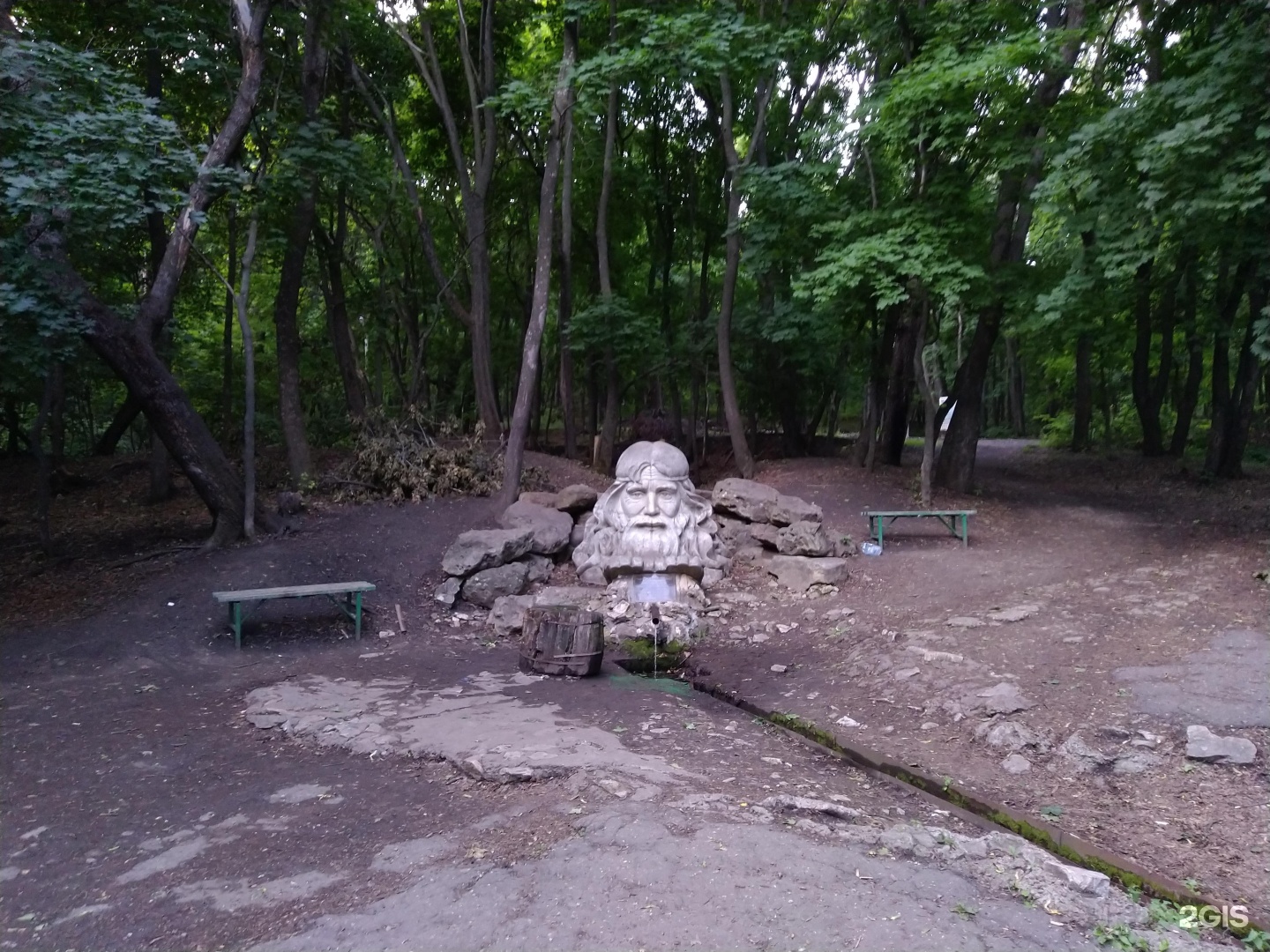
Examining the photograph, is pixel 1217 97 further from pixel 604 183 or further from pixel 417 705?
pixel 604 183

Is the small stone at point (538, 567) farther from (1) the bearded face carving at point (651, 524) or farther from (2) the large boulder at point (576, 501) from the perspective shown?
(2) the large boulder at point (576, 501)

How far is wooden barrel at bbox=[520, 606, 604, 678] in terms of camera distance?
24.8 feet

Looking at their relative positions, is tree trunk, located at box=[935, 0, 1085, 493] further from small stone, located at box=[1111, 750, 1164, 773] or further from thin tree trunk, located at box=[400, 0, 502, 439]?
small stone, located at box=[1111, 750, 1164, 773]

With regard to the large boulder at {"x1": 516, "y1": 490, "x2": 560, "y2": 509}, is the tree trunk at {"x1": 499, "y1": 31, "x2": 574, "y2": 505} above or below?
above

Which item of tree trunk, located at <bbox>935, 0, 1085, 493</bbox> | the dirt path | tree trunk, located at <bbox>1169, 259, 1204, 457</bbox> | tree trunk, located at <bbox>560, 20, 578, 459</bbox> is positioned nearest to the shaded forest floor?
the dirt path

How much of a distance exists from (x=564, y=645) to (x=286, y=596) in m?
3.24

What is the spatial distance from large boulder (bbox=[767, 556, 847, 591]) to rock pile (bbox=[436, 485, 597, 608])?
2835mm

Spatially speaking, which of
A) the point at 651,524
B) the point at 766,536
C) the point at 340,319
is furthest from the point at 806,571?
the point at 340,319

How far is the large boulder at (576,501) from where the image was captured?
1203cm

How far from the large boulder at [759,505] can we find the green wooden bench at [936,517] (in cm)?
80

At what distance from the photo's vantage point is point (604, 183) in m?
16.8

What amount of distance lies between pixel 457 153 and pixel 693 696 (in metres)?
11.3

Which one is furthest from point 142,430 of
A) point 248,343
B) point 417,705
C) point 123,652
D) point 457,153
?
point 417,705

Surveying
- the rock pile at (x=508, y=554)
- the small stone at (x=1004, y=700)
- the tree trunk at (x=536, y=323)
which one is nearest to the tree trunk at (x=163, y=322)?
the rock pile at (x=508, y=554)
